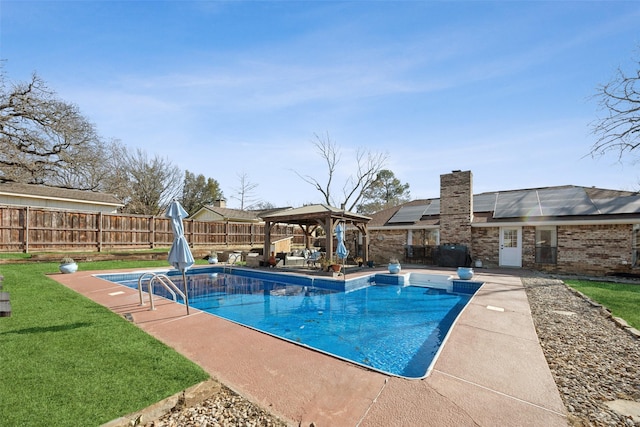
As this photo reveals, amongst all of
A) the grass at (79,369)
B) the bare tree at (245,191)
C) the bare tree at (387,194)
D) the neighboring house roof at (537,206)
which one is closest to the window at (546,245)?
the neighboring house roof at (537,206)

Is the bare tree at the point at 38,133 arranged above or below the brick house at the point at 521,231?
above

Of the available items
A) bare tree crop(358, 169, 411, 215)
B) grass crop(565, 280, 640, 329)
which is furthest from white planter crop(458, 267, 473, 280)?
bare tree crop(358, 169, 411, 215)

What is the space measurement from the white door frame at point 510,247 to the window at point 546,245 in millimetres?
777

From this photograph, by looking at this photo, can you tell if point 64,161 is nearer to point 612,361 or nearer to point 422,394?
point 422,394

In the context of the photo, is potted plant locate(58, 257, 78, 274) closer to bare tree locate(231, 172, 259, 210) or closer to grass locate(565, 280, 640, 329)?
grass locate(565, 280, 640, 329)

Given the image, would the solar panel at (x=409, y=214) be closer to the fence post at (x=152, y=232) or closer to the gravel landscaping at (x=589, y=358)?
the gravel landscaping at (x=589, y=358)

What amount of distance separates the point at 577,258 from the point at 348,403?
15674mm

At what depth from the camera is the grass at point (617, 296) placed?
6.33 meters

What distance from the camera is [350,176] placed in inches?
1336

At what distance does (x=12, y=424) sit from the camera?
7.98 ft

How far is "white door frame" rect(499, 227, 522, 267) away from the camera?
14922 millimetres

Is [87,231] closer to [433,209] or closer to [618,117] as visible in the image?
[433,209]

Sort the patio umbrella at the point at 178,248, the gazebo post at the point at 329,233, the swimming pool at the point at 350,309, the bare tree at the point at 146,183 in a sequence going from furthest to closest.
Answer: the bare tree at the point at 146,183
the gazebo post at the point at 329,233
the patio umbrella at the point at 178,248
the swimming pool at the point at 350,309

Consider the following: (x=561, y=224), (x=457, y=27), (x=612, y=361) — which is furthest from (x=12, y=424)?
(x=561, y=224)
